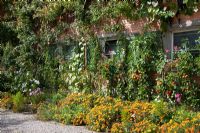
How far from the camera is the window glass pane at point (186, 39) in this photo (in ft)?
36.8

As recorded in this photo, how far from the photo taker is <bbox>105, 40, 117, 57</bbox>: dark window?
45.7ft

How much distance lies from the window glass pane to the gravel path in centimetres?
347

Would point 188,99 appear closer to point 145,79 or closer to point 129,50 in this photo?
point 145,79

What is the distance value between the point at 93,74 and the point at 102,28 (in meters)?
1.59

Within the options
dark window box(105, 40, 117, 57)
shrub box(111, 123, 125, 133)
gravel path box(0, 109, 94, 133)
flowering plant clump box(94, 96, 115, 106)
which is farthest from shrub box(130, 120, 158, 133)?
dark window box(105, 40, 117, 57)

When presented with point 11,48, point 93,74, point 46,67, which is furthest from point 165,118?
point 11,48

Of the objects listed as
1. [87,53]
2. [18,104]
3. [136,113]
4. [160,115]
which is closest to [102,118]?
[136,113]

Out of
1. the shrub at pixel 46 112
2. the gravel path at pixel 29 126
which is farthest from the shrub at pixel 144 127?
the shrub at pixel 46 112

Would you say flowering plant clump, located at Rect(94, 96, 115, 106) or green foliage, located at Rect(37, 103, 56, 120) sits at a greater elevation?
flowering plant clump, located at Rect(94, 96, 115, 106)

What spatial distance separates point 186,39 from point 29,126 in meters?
4.67

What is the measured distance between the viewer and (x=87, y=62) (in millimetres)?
14523

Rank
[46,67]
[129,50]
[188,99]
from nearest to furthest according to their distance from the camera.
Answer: [188,99] < [129,50] < [46,67]

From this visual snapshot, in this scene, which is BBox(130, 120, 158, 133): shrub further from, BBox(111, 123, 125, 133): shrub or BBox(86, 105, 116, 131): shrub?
BBox(86, 105, 116, 131): shrub

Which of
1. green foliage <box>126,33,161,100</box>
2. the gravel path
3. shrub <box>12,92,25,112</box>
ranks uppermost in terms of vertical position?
green foliage <box>126,33,161,100</box>
